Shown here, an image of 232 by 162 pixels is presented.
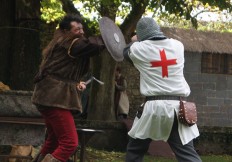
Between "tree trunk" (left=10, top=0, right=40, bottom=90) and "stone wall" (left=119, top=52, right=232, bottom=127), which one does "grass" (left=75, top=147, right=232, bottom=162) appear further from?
"stone wall" (left=119, top=52, right=232, bottom=127)

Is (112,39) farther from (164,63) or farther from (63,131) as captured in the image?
(63,131)

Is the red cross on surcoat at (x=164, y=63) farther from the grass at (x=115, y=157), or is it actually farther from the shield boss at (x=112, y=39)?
the grass at (x=115, y=157)

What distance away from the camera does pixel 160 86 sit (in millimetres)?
6746

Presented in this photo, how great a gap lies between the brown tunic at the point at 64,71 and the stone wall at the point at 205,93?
12.7 metres

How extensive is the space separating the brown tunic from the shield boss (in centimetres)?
16

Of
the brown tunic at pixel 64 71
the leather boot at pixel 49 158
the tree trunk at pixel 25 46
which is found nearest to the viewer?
the leather boot at pixel 49 158

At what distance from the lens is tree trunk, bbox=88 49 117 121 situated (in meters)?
15.6

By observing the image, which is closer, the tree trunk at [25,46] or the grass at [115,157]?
the tree trunk at [25,46]

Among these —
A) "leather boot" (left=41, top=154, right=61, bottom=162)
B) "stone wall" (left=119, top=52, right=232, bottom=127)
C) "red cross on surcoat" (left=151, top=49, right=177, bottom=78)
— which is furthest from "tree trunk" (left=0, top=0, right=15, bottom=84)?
"stone wall" (left=119, top=52, right=232, bottom=127)

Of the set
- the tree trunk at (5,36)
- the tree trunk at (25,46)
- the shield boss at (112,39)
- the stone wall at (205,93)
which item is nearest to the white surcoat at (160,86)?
the shield boss at (112,39)

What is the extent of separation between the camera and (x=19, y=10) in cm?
1179

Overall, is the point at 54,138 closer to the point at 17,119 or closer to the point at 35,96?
the point at 35,96

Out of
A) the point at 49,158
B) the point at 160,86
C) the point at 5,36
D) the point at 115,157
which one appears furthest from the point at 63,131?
the point at 115,157

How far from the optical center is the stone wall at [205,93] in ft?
65.5
